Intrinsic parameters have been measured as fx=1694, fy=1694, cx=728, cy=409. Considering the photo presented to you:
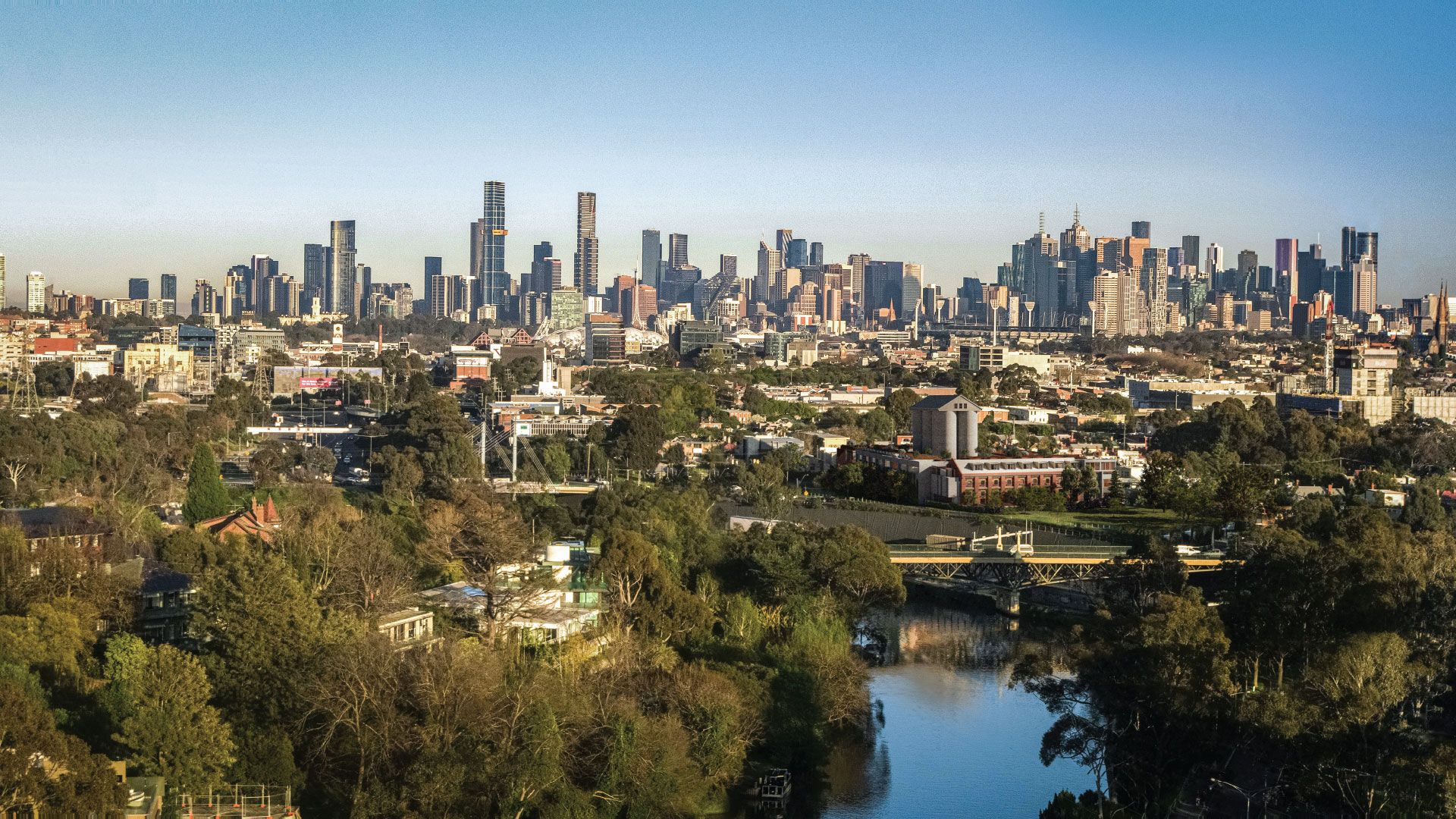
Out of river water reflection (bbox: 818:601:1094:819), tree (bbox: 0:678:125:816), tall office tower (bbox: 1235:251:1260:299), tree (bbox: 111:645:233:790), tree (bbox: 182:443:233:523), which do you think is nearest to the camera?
tree (bbox: 0:678:125:816)

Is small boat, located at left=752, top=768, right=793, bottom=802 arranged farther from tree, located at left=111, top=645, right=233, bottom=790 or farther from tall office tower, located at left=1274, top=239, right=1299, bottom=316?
tall office tower, located at left=1274, top=239, right=1299, bottom=316

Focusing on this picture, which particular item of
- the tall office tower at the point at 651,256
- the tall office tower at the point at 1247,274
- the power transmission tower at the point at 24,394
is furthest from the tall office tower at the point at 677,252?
the power transmission tower at the point at 24,394

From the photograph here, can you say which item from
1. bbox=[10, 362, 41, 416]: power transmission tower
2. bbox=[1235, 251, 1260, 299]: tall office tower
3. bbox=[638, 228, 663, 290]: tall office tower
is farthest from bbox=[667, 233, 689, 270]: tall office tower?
bbox=[10, 362, 41, 416]: power transmission tower

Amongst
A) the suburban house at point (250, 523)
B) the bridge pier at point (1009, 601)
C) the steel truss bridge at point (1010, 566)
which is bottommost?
the bridge pier at point (1009, 601)

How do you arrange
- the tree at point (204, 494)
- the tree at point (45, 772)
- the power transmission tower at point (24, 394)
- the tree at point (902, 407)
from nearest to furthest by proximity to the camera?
1. the tree at point (45, 772)
2. the tree at point (204, 494)
3. the power transmission tower at point (24, 394)
4. the tree at point (902, 407)

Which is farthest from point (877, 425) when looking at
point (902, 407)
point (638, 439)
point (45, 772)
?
point (45, 772)

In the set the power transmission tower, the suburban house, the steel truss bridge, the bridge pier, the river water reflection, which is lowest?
the river water reflection

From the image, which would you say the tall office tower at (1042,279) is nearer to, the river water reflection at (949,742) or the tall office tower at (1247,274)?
the tall office tower at (1247,274)
